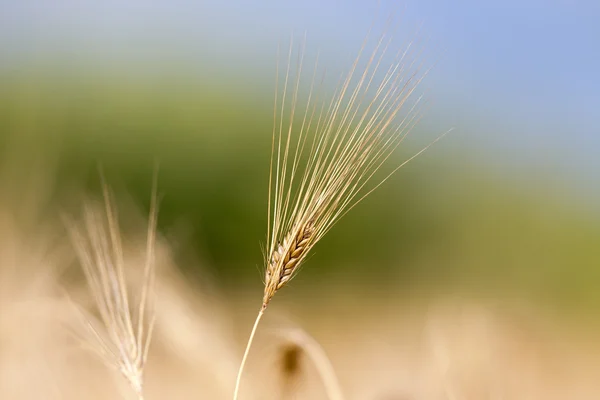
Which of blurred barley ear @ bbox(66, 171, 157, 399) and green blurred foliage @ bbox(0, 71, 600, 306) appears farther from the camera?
green blurred foliage @ bbox(0, 71, 600, 306)

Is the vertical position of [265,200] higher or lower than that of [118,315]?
higher

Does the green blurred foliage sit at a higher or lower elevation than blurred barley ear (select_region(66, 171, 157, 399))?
higher

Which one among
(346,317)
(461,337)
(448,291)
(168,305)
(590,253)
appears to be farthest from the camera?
(590,253)

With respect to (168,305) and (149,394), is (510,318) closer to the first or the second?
(168,305)

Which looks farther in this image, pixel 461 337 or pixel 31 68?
pixel 31 68

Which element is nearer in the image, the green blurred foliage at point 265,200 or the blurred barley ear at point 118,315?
the blurred barley ear at point 118,315

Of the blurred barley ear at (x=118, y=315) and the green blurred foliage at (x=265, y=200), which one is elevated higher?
the green blurred foliage at (x=265, y=200)

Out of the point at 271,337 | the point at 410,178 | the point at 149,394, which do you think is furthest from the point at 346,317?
the point at 271,337

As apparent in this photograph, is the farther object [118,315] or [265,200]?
[265,200]
